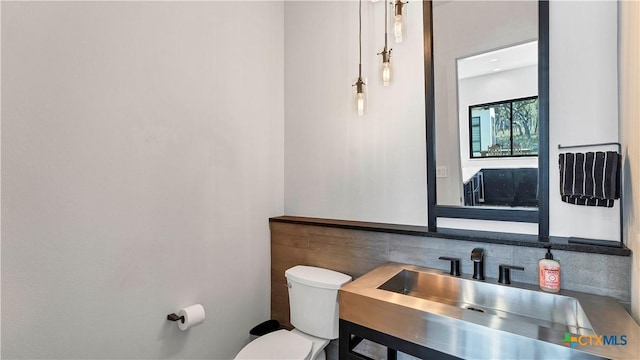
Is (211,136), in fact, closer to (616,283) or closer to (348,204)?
(348,204)

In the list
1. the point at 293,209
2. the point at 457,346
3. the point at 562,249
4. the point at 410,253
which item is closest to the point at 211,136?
the point at 293,209

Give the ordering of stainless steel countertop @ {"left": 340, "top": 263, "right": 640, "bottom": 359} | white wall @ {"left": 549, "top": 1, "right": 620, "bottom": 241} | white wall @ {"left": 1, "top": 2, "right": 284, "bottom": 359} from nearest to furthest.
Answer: stainless steel countertop @ {"left": 340, "top": 263, "right": 640, "bottom": 359}
white wall @ {"left": 1, "top": 2, "right": 284, "bottom": 359}
white wall @ {"left": 549, "top": 1, "right": 620, "bottom": 241}

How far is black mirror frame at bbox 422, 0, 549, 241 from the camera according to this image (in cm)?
129

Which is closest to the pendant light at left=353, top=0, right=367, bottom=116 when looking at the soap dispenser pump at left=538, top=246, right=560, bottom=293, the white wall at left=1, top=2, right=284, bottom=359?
the white wall at left=1, top=2, right=284, bottom=359

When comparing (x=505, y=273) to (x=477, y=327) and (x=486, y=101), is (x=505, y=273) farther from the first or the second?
(x=486, y=101)

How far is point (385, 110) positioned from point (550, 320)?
1.27m

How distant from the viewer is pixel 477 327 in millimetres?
940

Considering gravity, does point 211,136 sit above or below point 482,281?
above

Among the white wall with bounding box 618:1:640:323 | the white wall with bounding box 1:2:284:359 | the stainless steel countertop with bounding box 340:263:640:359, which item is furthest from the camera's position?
the white wall with bounding box 1:2:284:359

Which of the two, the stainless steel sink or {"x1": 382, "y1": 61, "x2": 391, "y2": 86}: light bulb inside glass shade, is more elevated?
{"x1": 382, "y1": 61, "x2": 391, "y2": 86}: light bulb inside glass shade

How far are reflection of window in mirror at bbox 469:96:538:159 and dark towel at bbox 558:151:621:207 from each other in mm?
157

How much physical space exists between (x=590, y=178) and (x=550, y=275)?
42 cm

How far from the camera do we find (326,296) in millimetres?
1590

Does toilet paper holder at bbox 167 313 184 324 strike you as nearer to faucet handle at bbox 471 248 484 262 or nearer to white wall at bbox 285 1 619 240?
white wall at bbox 285 1 619 240
